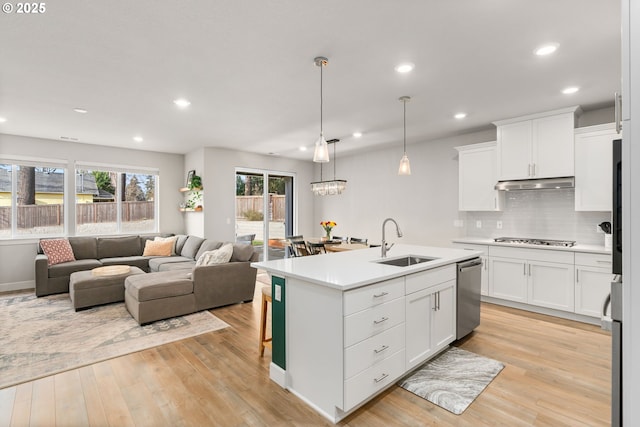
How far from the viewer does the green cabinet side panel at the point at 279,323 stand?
2.42 m

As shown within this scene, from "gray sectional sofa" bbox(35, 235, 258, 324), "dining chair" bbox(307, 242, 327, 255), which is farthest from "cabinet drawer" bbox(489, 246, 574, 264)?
"gray sectional sofa" bbox(35, 235, 258, 324)

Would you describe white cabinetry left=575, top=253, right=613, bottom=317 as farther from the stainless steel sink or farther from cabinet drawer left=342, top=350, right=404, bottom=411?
cabinet drawer left=342, top=350, right=404, bottom=411

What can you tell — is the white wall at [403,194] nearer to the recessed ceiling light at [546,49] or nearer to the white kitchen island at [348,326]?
the recessed ceiling light at [546,49]

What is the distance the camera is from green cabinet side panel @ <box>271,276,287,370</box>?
2416 mm

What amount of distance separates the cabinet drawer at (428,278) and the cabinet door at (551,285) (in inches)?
70.9

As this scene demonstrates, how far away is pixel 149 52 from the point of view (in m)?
2.56

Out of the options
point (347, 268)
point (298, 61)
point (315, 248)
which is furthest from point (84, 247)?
point (347, 268)

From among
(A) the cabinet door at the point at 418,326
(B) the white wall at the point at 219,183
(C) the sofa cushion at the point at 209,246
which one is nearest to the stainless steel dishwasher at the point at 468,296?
(A) the cabinet door at the point at 418,326

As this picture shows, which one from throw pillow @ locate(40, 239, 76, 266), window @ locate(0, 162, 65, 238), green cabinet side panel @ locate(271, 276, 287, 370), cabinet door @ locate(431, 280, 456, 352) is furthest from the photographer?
window @ locate(0, 162, 65, 238)

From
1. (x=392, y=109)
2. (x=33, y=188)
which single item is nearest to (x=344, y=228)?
(x=392, y=109)

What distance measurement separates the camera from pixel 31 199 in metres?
5.61

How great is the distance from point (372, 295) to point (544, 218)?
3648mm

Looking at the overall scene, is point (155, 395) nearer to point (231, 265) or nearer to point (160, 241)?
point (231, 265)

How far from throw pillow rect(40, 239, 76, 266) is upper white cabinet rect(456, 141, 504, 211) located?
6.52 metres
